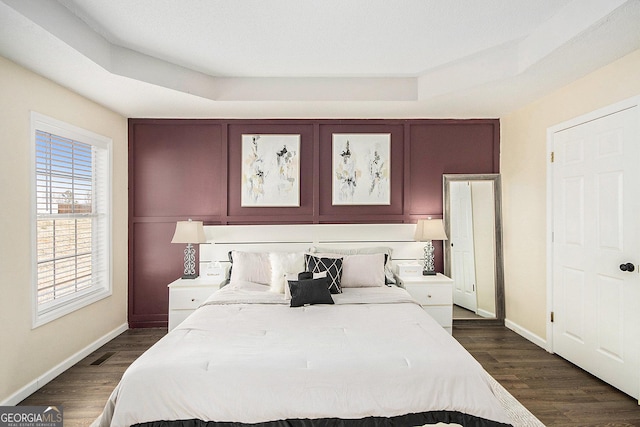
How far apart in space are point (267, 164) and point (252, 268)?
1351 millimetres

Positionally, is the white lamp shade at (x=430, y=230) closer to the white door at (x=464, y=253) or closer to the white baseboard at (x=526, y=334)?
the white door at (x=464, y=253)

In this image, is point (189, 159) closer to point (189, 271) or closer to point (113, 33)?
point (189, 271)

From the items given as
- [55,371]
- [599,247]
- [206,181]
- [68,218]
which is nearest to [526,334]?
[599,247]

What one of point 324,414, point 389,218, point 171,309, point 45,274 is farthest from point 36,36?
point 389,218

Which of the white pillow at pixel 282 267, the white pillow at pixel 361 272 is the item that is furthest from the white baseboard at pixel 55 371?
the white pillow at pixel 361 272

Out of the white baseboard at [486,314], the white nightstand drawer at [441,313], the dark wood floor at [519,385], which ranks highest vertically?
the white nightstand drawer at [441,313]

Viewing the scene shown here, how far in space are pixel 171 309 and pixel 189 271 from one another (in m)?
0.52

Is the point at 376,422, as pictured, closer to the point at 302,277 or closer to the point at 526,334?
the point at 302,277

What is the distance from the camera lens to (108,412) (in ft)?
6.31

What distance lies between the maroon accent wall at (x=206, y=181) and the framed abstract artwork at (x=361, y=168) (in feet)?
0.25

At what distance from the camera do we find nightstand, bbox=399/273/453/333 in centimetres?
381

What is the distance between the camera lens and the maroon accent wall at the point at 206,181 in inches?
171

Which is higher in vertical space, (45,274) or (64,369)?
(45,274)
